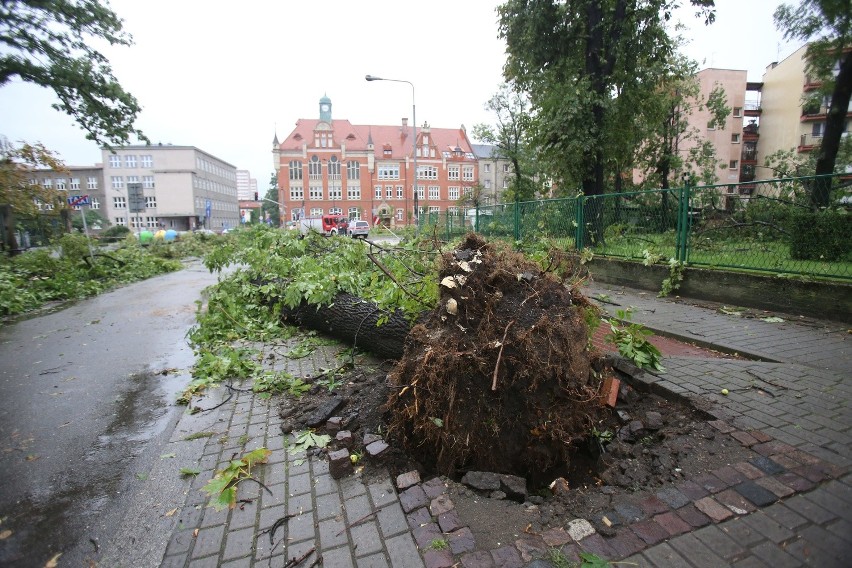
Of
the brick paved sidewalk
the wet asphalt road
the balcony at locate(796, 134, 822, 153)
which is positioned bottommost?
the wet asphalt road

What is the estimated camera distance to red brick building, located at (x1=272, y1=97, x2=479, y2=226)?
72688 millimetres

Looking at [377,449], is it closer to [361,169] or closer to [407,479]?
[407,479]

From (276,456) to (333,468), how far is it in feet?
1.74

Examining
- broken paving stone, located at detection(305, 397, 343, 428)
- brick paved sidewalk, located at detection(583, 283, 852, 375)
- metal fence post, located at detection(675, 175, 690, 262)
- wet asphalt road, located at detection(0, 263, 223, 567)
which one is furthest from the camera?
metal fence post, located at detection(675, 175, 690, 262)

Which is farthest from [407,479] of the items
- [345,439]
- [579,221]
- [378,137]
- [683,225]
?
[378,137]

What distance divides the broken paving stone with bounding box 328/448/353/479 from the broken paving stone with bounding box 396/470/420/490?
345mm

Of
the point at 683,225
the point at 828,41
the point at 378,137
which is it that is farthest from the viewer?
the point at 378,137

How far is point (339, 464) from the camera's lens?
272 centimetres

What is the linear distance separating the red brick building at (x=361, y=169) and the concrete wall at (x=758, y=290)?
64321 millimetres

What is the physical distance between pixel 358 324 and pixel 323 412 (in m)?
1.75

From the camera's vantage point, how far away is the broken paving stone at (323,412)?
3352 mm

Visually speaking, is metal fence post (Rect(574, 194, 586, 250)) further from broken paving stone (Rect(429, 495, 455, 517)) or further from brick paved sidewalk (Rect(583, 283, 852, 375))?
broken paving stone (Rect(429, 495, 455, 517))

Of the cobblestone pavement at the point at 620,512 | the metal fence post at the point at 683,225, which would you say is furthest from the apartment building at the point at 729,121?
the cobblestone pavement at the point at 620,512

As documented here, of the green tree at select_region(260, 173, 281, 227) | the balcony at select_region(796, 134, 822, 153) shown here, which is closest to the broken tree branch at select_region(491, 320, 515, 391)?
the balcony at select_region(796, 134, 822, 153)
